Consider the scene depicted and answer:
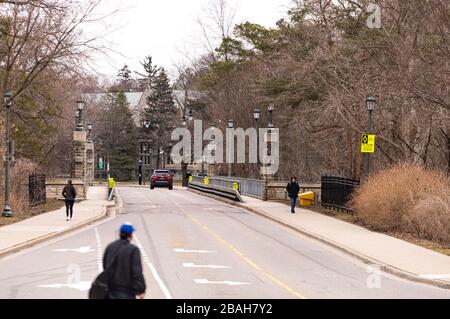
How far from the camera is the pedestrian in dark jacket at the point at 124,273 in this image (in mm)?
8844

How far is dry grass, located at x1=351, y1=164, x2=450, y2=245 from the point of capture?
2366 centimetres

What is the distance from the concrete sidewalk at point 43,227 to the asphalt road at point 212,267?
47cm

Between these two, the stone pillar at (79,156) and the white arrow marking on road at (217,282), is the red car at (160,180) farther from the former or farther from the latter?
the white arrow marking on road at (217,282)

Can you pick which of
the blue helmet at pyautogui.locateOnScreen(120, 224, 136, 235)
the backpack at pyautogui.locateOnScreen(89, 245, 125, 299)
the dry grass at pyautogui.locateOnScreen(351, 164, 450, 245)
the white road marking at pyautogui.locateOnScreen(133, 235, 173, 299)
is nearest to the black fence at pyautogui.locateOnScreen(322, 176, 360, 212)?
the dry grass at pyautogui.locateOnScreen(351, 164, 450, 245)

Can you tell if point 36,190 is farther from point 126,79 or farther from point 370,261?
point 126,79

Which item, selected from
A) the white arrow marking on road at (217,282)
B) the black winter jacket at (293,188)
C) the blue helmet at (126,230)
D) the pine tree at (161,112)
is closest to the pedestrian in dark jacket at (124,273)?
the blue helmet at (126,230)

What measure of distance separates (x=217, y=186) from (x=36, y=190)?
54.8ft

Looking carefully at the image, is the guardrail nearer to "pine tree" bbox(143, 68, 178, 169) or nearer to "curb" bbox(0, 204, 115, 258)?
"curb" bbox(0, 204, 115, 258)

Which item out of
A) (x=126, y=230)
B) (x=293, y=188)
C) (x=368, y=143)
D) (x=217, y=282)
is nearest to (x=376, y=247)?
(x=368, y=143)

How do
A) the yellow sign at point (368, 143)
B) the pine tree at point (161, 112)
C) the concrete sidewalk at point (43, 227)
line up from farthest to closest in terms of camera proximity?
the pine tree at point (161, 112) → the yellow sign at point (368, 143) → the concrete sidewalk at point (43, 227)
